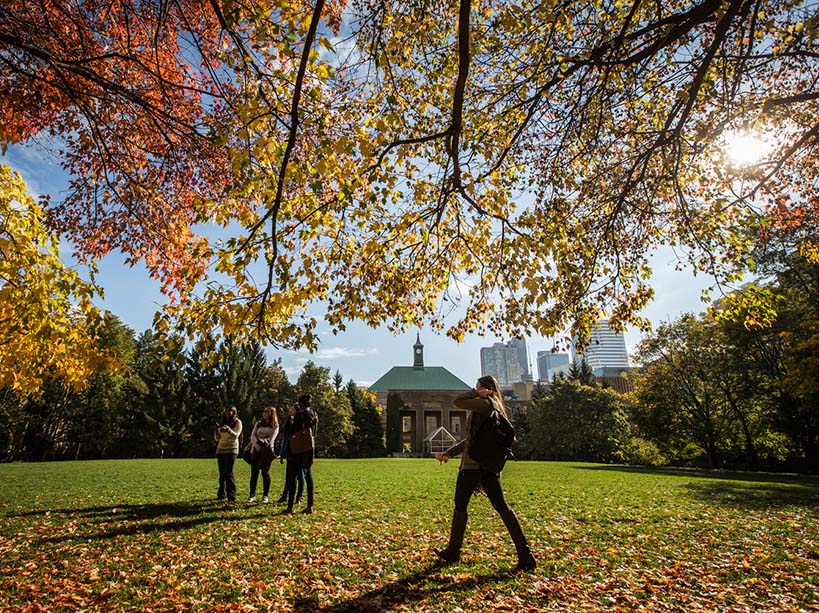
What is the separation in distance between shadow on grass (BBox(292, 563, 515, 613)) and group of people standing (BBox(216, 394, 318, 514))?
3.66 m

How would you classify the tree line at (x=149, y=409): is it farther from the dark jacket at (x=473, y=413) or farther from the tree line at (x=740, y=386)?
the dark jacket at (x=473, y=413)

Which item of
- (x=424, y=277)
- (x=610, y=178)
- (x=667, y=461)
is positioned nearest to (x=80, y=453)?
(x=424, y=277)

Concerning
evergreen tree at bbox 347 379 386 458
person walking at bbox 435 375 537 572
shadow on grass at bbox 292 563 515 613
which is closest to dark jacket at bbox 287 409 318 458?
person walking at bbox 435 375 537 572

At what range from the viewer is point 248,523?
6.92 m

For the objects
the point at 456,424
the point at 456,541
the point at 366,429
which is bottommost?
the point at 456,424

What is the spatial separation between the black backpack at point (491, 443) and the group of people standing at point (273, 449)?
389 centimetres

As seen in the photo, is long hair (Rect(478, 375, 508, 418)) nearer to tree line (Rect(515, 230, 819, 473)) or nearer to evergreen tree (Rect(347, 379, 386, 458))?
tree line (Rect(515, 230, 819, 473))

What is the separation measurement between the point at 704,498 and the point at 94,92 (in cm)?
1564

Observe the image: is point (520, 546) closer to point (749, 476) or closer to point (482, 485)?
point (482, 485)

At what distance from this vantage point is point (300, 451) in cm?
783

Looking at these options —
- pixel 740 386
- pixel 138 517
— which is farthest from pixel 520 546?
pixel 740 386

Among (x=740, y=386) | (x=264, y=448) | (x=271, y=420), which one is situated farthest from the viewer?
(x=740, y=386)

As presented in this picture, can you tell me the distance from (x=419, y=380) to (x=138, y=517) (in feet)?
180

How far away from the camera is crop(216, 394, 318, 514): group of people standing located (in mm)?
7891
